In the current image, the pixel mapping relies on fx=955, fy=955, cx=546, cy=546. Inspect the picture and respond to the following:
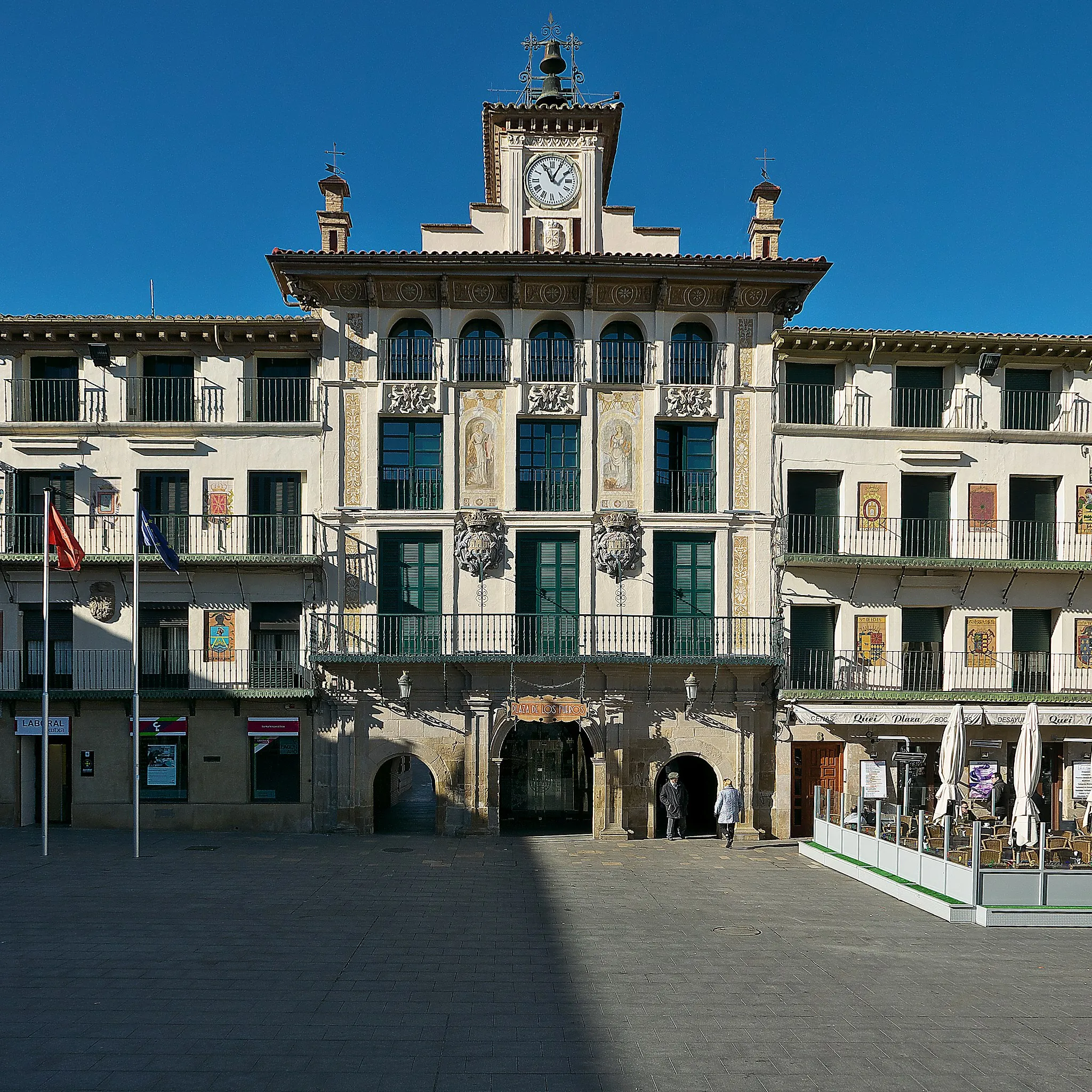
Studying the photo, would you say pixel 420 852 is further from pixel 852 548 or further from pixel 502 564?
pixel 852 548

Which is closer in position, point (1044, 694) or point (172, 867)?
point (172, 867)

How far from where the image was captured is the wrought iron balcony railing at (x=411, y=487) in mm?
24906

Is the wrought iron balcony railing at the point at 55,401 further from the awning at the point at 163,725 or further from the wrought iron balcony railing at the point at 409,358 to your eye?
the awning at the point at 163,725

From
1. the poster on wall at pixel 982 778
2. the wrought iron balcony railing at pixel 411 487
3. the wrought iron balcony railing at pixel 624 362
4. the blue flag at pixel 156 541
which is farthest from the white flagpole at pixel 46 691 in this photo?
the poster on wall at pixel 982 778

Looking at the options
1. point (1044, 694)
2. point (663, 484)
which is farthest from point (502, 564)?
point (1044, 694)

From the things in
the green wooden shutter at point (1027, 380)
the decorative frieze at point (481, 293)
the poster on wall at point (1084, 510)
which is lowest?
the poster on wall at point (1084, 510)

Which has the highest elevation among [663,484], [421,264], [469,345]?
[421,264]

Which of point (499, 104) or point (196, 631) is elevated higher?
point (499, 104)

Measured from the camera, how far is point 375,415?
24.8 metres

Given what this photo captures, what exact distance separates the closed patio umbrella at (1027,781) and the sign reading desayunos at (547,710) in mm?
10062

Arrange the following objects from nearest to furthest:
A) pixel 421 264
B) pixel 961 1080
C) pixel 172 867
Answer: pixel 961 1080
pixel 172 867
pixel 421 264

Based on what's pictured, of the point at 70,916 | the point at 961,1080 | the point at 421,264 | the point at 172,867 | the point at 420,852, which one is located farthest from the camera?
the point at 421,264

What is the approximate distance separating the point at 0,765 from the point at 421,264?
16837mm

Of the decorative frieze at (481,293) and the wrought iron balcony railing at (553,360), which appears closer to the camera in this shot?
the decorative frieze at (481,293)
